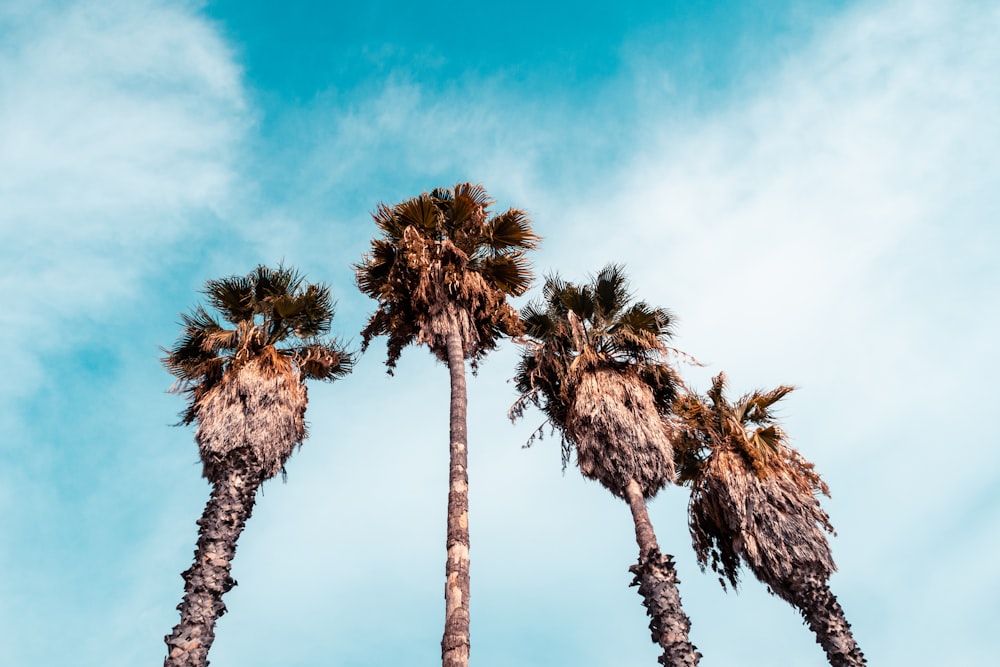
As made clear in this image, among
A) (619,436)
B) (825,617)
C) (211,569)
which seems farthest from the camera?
(619,436)

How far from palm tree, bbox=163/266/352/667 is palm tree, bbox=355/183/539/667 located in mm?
1460

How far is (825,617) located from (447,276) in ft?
31.8

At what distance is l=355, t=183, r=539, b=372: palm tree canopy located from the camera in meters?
15.4

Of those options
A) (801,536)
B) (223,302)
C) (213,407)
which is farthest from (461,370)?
(801,536)

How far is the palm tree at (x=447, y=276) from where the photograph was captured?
15367 mm

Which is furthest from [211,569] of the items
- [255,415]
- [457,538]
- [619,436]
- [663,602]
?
[619,436]

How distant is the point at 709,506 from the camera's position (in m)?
15.6

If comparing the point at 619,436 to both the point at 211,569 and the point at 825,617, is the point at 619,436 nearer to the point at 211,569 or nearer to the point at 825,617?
the point at 825,617

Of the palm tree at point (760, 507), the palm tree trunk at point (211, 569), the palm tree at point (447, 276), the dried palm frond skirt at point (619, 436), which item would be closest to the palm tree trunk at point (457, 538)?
the palm tree at point (447, 276)

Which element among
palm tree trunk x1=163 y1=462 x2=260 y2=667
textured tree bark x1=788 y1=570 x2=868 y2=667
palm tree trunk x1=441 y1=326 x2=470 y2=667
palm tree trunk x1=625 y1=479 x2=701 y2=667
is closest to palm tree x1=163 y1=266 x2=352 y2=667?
palm tree trunk x1=163 y1=462 x2=260 y2=667

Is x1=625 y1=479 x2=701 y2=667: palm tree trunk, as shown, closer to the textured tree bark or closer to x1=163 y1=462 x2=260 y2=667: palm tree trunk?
the textured tree bark

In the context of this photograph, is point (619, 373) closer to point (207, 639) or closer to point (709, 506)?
point (709, 506)

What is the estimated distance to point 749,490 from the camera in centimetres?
1461

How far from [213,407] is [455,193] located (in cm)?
702
